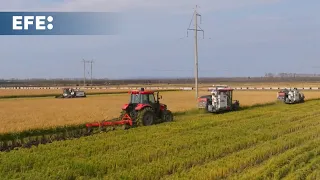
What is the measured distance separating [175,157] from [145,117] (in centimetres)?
848

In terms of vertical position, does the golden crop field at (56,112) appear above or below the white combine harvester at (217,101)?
below

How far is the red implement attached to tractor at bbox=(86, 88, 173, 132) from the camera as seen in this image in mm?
19839

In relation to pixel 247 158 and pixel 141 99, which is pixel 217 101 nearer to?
pixel 141 99

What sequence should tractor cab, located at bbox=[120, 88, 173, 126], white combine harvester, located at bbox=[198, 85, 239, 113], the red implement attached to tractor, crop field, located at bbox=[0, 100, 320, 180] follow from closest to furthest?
crop field, located at bbox=[0, 100, 320, 180], the red implement attached to tractor, tractor cab, located at bbox=[120, 88, 173, 126], white combine harvester, located at bbox=[198, 85, 239, 113]

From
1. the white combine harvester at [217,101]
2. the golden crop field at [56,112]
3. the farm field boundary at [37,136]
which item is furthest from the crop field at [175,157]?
the white combine harvester at [217,101]

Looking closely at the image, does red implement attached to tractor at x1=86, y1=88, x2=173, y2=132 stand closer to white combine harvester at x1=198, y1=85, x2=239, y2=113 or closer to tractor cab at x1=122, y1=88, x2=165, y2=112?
tractor cab at x1=122, y1=88, x2=165, y2=112

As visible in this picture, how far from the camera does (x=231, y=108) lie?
98.2 feet

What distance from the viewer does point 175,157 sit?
11906mm

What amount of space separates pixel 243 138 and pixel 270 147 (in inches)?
87.3

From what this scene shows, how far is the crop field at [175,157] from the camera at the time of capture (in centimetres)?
1005

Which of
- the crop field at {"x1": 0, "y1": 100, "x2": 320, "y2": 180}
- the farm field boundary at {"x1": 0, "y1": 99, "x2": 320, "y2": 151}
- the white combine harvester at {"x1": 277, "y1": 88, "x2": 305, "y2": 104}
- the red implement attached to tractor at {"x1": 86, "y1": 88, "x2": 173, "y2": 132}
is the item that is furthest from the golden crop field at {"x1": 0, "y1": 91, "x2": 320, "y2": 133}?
the crop field at {"x1": 0, "y1": 100, "x2": 320, "y2": 180}

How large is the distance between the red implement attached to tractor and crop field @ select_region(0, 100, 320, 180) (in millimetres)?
2325

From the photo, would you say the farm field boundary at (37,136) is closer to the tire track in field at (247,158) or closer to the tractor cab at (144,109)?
the tractor cab at (144,109)

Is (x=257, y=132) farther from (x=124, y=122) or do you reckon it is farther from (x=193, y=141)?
(x=124, y=122)
